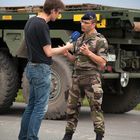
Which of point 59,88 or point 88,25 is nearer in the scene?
point 88,25

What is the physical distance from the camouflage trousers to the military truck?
2.55 m

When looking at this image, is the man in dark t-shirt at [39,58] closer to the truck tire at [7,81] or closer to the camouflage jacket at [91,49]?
the camouflage jacket at [91,49]

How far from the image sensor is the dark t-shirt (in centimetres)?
646

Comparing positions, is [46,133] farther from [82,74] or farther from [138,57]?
[138,57]

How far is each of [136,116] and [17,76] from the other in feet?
8.07

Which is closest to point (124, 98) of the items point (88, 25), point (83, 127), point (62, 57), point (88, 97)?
point (62, 57)

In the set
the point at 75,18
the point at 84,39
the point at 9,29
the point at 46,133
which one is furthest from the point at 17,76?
the point at 84,39

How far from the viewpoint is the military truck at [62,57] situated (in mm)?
9891

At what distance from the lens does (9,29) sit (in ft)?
35.6

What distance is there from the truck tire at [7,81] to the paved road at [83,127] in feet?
0.99

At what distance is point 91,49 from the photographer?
7.20m

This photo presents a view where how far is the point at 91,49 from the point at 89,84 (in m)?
0.42

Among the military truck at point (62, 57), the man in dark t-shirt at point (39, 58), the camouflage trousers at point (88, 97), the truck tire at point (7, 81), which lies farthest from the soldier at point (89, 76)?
the truck tire at point (7, 81)

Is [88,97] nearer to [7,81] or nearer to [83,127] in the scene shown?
[83,127]
